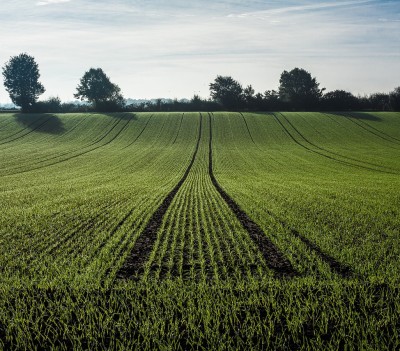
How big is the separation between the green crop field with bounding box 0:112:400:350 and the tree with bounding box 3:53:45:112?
85.0 metres

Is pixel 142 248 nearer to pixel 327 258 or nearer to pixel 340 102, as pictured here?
pixel 327 258

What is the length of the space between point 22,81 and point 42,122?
35667 millimetres

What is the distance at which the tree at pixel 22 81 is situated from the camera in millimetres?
105875

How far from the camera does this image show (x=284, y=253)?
11656mm

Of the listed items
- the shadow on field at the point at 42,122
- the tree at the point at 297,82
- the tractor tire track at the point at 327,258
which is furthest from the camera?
the tree at the point at 297,82

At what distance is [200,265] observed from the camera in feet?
35.2

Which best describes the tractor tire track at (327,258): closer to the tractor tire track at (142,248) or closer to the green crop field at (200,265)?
the green crop field at (200,265)

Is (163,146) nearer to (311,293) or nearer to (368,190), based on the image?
(368,190)

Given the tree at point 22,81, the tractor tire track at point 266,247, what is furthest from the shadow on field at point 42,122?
the tractor tire track at point 266,247

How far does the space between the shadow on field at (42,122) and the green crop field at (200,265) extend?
44.5 metres

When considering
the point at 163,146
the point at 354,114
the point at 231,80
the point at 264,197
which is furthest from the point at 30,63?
the point at 264,197

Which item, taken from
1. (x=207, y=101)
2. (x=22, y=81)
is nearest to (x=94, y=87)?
(x=22, y=81)

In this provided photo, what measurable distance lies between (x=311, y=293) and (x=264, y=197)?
13518 mm

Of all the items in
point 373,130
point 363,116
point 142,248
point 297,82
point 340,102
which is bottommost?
point 142,248
